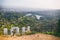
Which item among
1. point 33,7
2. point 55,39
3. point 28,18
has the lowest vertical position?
point 55,39

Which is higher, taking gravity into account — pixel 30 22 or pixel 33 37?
pixel 30 22

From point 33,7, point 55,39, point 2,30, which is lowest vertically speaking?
point 55,39

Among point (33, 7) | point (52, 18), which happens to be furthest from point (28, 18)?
point (52, 18)

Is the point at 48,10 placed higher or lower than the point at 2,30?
higher

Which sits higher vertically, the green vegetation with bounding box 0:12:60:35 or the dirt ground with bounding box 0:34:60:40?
the green vegetation with bounding box 0:12:60:35

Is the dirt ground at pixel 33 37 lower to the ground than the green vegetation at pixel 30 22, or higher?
lower

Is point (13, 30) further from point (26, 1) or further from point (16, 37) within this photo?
point (26, 1)

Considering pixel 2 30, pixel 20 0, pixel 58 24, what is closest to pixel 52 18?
pixel 58 24

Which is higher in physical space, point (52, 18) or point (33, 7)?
point (33, 7)

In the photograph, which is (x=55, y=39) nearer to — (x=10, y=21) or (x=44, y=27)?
(x=44, y=27)
